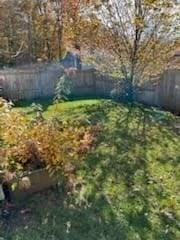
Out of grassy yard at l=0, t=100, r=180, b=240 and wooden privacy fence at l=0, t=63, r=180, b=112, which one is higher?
wooden privacy fence at l=0, t=63, r=180, b=112

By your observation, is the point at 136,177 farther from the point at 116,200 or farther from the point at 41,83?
the point at 41,83

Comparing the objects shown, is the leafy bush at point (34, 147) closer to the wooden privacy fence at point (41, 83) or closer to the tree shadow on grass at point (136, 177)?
the tree shadow on grass at point (136, 177)

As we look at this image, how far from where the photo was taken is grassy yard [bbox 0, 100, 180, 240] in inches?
135

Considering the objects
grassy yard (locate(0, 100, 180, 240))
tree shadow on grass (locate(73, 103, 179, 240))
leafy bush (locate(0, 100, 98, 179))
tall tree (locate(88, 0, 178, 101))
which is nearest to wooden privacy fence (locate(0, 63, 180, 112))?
tall tree (locate(88, 0, 178, 101))

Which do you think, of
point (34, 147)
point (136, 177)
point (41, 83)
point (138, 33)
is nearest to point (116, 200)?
Result: point (136, 177)

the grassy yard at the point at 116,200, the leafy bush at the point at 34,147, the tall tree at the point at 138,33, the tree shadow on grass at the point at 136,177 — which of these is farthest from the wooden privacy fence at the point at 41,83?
the leafy bush at the point at 34,147

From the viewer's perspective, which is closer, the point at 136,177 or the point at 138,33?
the point at 136,177

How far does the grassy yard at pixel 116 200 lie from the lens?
11.2 ft

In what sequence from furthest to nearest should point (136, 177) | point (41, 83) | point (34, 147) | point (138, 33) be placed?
point (41, 83)
point (138, 33)
point (136, 177)
point (34, 147)

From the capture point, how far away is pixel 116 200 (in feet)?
13.1

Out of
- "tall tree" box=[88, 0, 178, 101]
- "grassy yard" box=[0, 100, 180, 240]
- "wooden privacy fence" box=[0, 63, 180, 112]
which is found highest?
"tall tree" box=[88, 0, 178, 101]

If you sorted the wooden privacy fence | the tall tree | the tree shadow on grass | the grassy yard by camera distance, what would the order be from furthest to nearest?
the wooden privacy fence → the tall tree → the tree shadow on grass → the grassy yard

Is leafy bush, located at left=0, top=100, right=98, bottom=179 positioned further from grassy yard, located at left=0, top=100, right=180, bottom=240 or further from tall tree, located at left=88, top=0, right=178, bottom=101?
tall tree, located at left=88, top=0, right=178, bottom=101

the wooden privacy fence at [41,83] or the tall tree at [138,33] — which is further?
the wooden privacy fence at [41,83]
